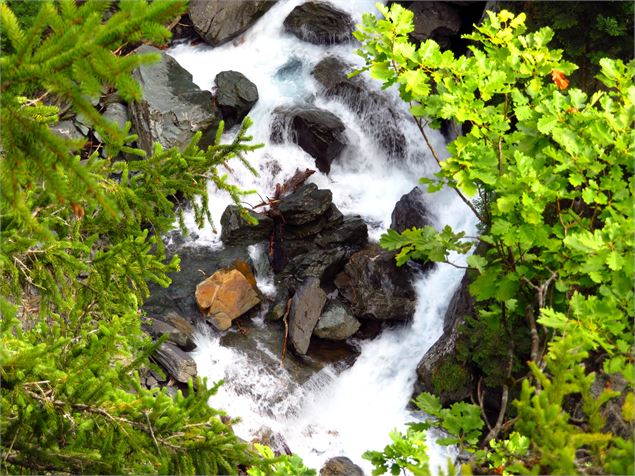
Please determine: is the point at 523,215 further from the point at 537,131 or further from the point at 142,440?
the point at 142,440

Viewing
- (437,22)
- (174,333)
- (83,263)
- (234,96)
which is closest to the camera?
(83,263)

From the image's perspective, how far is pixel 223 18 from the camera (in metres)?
14.6

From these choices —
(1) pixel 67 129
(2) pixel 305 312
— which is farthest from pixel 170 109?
(2) pixel 305 312

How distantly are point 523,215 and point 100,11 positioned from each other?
2.68 metres

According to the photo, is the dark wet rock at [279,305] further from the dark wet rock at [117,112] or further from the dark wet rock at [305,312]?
the dark wet rock at [117,112]

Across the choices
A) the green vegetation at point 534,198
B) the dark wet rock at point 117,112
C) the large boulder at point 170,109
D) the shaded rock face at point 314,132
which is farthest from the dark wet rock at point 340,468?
the dark wet rock at point 117,112

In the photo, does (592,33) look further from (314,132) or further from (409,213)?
(314,132)

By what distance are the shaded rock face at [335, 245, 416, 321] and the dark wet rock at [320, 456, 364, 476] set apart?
263 cm

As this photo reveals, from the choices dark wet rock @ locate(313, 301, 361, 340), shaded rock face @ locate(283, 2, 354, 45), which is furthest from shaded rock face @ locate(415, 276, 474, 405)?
shaded rock face @ locate(283, 2, 354, 45)

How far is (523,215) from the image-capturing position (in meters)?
4.05

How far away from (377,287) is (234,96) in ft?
16.1

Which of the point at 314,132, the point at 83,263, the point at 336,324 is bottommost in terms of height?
the point at 336,324

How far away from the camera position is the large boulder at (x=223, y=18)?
1451cm

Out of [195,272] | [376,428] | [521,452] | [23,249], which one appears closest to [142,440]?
[23,249]
